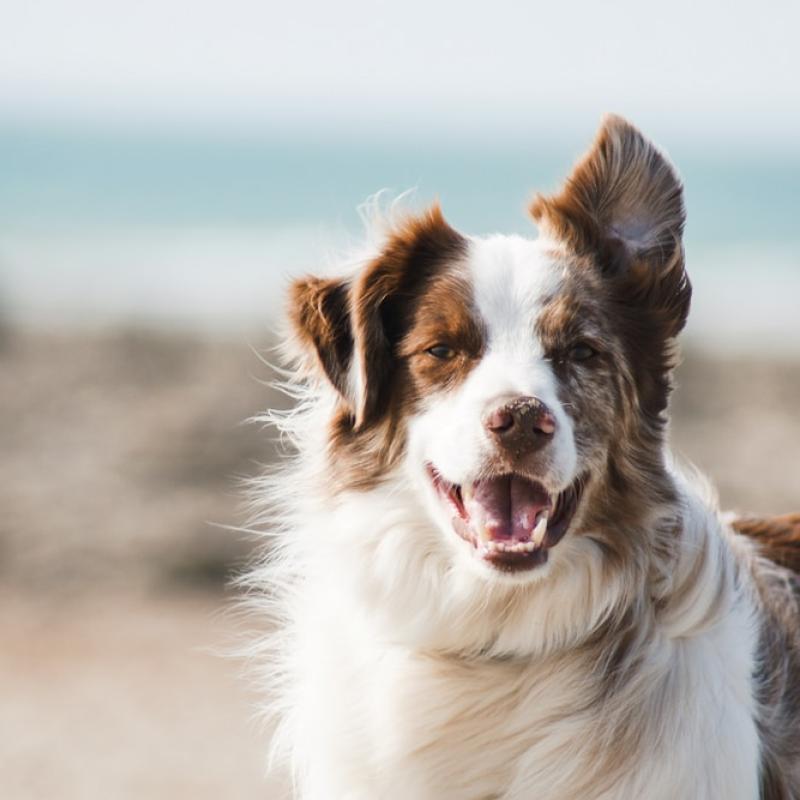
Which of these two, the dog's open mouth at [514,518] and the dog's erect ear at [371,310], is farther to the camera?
the dog's erect ear at [371,310]

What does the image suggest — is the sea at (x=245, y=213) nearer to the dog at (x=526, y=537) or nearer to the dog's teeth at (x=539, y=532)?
the dog at (x=526, y=537)

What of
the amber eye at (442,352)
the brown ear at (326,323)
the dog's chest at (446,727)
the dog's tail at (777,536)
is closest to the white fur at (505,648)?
the dog's chest at (446,727)

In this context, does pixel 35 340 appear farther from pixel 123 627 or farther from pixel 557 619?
pixel 557 619

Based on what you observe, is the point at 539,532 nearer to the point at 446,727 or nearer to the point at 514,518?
the point at 514,518

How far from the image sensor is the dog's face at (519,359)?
12.8ft

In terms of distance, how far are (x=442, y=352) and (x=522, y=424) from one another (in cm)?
46

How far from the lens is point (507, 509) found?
13.0 ft

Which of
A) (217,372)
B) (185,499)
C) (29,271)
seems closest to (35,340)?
(217,372)

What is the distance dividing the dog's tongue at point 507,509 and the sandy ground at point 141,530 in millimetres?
4486

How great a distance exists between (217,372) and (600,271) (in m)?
10.1

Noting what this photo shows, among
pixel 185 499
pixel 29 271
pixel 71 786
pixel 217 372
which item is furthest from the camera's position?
pixel 29 271

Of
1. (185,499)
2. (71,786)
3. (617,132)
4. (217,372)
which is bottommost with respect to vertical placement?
(71,786)

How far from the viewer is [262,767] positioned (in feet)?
27.4

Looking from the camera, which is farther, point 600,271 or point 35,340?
point 35,340
